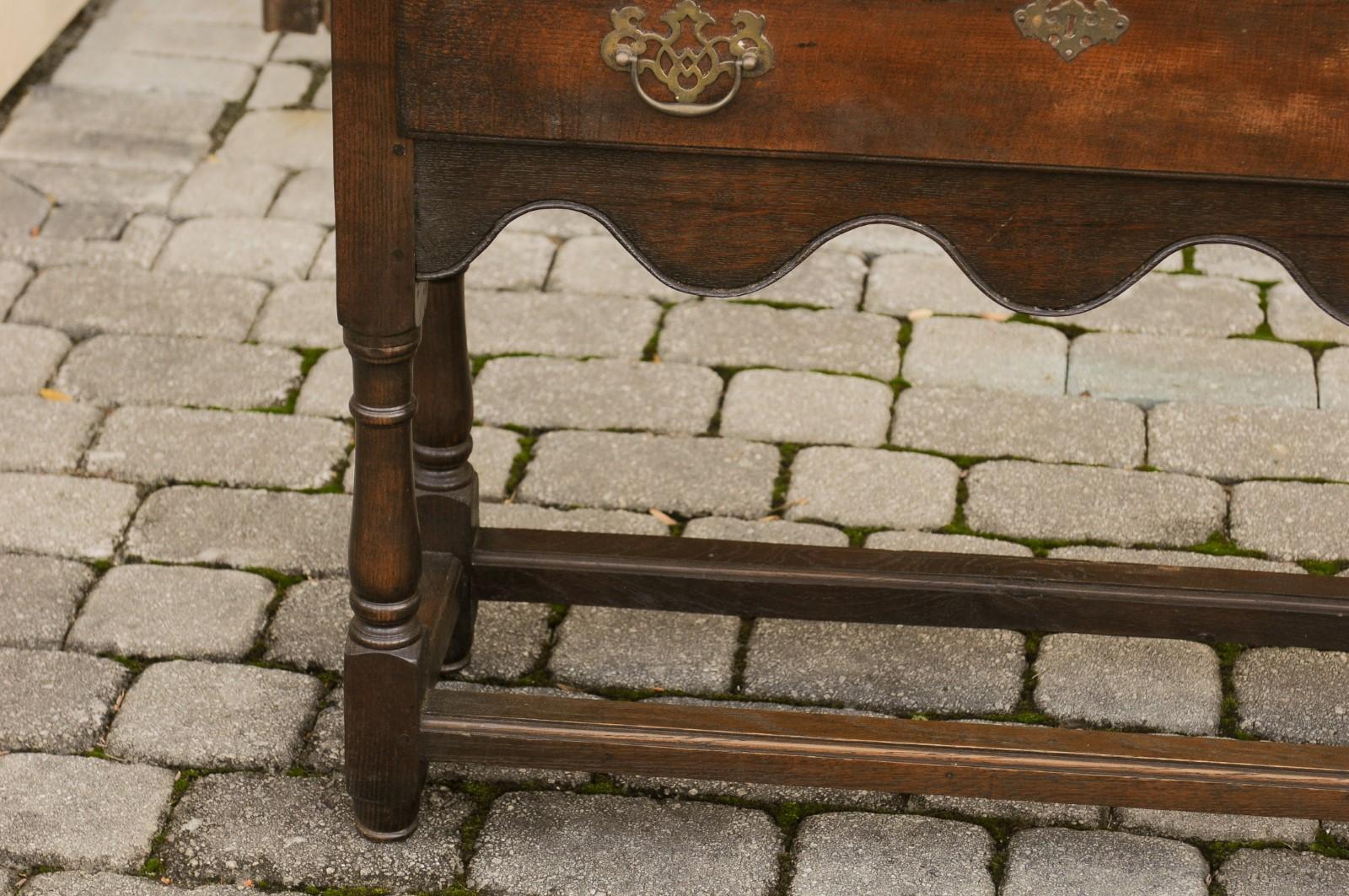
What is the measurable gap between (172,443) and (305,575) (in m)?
0.50

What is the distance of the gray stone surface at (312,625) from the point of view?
A: 8.76 feet

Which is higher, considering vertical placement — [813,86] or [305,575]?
[813,86]

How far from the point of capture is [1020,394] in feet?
11.1

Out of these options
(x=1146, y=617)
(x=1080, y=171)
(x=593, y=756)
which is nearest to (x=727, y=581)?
(x=593, y=756)

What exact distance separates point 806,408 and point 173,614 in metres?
1.29

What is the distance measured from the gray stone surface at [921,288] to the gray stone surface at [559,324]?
1.70 feet

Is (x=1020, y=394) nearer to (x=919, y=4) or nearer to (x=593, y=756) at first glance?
(x=593, y=756)

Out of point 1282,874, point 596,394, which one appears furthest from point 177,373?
point 1282,874

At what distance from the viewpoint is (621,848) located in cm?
231

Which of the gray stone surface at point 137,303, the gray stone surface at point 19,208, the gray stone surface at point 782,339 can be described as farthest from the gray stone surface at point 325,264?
the gray stone surface at point 782,339

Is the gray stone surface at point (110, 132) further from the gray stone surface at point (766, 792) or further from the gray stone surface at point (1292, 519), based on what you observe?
the gray stone surface at point (1292, 519)

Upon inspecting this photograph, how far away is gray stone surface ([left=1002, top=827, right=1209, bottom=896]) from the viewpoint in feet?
7.41

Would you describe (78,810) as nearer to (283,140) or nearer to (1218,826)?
(1218,826)

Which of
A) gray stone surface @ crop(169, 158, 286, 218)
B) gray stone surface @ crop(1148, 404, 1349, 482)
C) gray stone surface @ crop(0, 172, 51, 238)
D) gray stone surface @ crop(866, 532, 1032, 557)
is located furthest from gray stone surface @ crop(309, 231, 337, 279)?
gray stone surface @ crop(1148, 404, 1349, 482)
